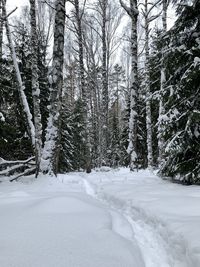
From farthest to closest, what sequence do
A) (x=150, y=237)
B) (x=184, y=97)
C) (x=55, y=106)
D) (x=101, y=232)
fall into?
(x=55, y=106) < (x=184, y=97) < (x=150, y=237) < (x=101, y=232)

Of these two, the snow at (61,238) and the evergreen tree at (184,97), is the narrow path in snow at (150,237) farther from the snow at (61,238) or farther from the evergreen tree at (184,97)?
the evergreen tree at (184,97)

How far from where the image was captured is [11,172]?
10.5 m

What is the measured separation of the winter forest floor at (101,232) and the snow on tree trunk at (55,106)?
3.69 metres

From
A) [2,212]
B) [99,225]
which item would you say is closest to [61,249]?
[99,225]

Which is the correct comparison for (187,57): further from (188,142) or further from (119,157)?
(119,157)

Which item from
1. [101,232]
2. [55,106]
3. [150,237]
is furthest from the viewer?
[55,106]

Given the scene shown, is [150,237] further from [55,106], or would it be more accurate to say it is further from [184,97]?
[55,106]

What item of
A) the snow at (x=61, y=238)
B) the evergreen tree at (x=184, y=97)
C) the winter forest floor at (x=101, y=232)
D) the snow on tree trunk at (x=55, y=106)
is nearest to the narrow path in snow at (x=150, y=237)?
the winter forest floor at (x=101, y=232)

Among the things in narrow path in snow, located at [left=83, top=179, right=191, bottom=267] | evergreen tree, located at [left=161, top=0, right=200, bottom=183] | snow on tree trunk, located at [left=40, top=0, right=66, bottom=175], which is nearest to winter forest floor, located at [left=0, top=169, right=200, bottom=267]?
narrow path in snow, located at [left=83, top=179, right=191, bottom=267]

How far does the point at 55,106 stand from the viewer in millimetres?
9578

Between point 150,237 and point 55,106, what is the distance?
639cm

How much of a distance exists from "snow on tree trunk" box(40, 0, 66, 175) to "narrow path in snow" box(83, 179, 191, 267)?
438 cm

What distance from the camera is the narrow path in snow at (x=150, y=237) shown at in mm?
3102

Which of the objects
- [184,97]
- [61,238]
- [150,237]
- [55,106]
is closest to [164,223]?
Result: [150,237]
